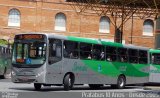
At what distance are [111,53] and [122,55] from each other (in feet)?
4.13

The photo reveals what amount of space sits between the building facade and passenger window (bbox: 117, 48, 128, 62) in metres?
32.7

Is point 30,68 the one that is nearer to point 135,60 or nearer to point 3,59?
point 135,60

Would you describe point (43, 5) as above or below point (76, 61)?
above

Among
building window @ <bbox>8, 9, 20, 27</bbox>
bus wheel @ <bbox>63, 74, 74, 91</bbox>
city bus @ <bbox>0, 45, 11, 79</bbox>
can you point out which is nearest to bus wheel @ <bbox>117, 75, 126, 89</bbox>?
bus wheel @ <bbox>63, 74, 74, 91</bbox>

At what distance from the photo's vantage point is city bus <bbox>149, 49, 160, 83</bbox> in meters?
35.0

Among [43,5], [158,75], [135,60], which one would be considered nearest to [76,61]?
[135,60]

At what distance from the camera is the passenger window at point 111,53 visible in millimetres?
29500

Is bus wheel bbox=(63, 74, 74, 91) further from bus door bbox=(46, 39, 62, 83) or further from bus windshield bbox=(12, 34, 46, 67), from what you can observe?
bus windshield bbox=(12, 34, 46, 67)

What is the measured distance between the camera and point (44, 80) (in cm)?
2464

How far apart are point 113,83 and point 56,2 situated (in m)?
35.5

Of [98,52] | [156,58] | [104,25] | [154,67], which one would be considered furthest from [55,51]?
[104,25]

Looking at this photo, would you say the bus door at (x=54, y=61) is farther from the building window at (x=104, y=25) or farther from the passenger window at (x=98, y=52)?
the building window at (x=104, y=25)

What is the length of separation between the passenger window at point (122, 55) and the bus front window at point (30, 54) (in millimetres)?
6810

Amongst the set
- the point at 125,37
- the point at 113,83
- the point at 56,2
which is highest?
the point at 56,2
